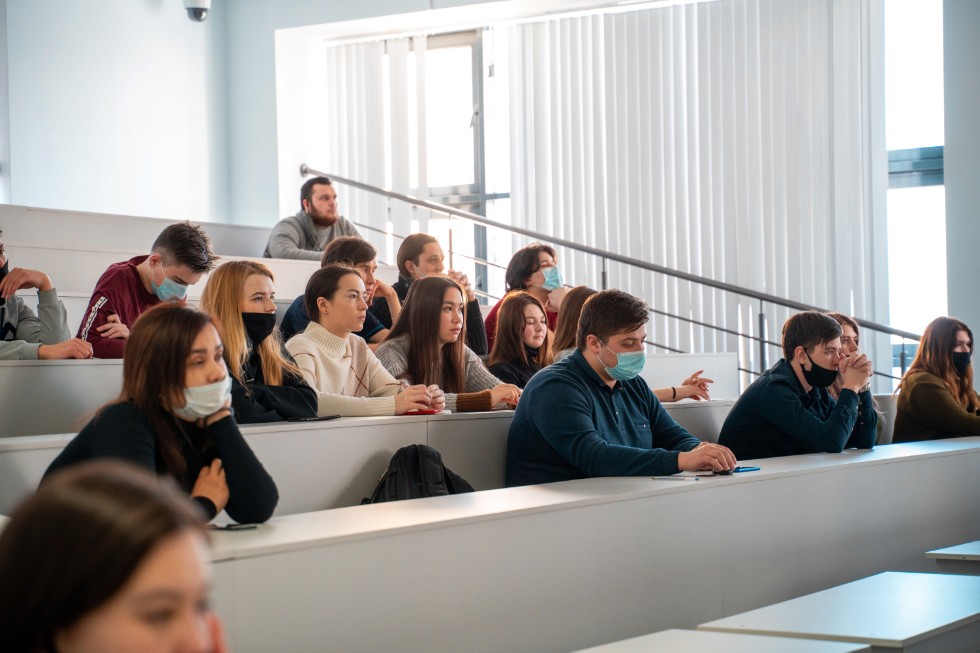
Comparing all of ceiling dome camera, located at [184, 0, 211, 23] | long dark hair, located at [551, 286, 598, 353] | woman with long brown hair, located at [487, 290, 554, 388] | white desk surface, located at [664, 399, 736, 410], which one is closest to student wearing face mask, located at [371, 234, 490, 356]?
woman with long brown hair, located at [487, 290, 554, 388]

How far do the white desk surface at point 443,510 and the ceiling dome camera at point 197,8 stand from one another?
21.7 feet

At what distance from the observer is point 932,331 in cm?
474

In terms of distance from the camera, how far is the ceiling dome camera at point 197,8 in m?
8.39

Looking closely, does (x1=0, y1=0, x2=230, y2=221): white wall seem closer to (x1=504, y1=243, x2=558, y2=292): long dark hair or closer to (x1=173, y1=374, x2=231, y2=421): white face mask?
(x1=504, y1=243, x2=558, y2=292): long dark hair

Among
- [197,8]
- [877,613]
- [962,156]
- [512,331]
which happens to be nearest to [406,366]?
[512,331]

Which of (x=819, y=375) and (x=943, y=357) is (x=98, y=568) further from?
(x=943, y=357)

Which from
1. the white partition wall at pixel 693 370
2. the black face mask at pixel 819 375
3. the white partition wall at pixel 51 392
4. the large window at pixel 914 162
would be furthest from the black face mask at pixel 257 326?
the large window at pixel 914 162

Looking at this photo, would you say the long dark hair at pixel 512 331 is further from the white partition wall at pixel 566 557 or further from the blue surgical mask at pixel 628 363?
the white partition wall at pixel 566 557

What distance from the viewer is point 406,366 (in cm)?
401

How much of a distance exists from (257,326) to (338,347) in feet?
1.62

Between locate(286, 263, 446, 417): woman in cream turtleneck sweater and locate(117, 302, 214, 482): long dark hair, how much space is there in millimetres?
1315

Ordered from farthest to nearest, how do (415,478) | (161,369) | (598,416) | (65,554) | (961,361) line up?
(961,361), (598,416), (415,478), (161,369), (65,554)

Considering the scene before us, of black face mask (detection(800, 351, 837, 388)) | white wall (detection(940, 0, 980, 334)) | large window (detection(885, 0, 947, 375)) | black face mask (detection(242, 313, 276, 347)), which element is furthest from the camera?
large window (detection(885, 0, 947, 375))

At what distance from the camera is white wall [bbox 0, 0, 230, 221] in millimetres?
7223
